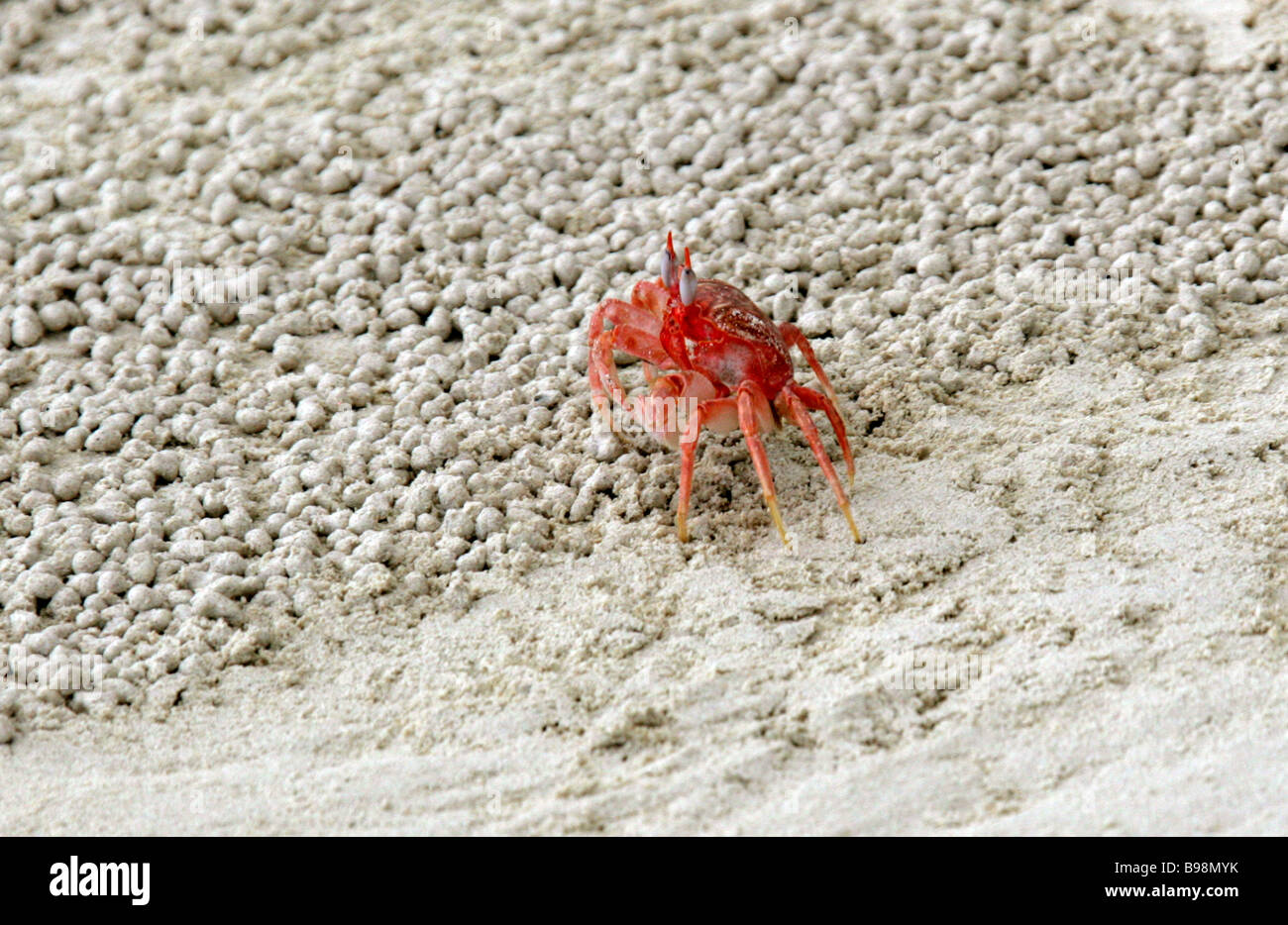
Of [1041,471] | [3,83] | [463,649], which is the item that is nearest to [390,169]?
[3,83]

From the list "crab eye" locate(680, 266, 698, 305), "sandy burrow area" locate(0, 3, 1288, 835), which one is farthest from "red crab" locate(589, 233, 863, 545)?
"sandy burrow area" locate(0, 3, 1288, 835)

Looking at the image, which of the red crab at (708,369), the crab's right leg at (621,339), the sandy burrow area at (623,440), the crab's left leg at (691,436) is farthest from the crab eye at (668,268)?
the sandy burrow area at (623,440)

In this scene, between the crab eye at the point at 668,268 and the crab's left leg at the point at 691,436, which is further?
the crab eye at the point at 668,268

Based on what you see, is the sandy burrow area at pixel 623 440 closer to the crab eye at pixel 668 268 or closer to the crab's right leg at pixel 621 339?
the crab's right leg at pixel 621 339

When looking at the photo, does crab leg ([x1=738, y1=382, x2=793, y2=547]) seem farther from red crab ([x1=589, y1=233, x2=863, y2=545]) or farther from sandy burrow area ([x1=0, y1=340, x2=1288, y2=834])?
sandy burrow area ([x1=0, y1=340, x2=1288, y2=834])

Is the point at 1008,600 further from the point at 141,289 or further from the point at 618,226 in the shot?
the point at 141,289

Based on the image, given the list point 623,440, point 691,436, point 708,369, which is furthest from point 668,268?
point 623,440
